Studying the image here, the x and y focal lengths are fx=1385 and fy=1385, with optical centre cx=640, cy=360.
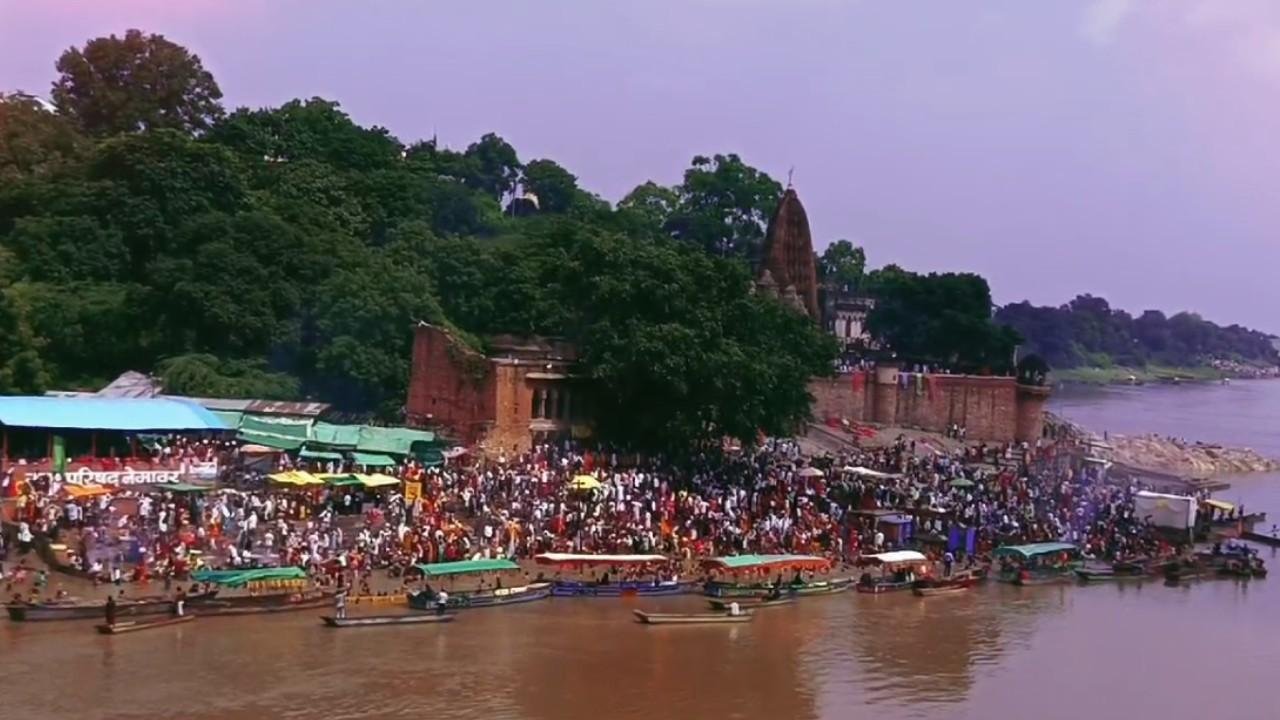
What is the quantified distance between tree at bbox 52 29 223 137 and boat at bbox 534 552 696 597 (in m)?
29.6

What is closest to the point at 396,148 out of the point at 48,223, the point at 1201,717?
the point at 48,223

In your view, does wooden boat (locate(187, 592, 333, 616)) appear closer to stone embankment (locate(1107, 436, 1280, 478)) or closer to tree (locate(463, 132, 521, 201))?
stone embankment (locate(1107, 436, 1280, 478))

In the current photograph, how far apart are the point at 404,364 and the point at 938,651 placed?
16.2 meters

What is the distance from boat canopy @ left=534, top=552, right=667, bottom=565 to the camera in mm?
25891

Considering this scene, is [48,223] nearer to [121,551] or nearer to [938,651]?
[121,551]

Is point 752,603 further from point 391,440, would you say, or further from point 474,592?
point 391,440

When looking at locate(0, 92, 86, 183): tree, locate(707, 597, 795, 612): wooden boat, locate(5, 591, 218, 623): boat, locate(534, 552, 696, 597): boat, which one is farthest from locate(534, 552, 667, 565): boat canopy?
locate(0, 92, 86, 183): tree

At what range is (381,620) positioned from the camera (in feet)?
73.5

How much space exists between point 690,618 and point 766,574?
3.66 metres

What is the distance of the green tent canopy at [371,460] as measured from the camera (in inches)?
1121

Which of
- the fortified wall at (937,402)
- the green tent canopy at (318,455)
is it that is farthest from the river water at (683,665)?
the fortified wall at (937,402)

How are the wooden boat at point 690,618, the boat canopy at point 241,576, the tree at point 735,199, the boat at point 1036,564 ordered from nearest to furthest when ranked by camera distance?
1. the boat canopy at point 241,576
2. the wooden boat at point 690,618
3. the boat at point 1036,564
4. the tree at point 735,199

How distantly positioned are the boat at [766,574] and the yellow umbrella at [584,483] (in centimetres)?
304

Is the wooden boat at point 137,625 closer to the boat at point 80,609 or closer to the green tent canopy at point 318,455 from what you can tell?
the boat at point 80,609
